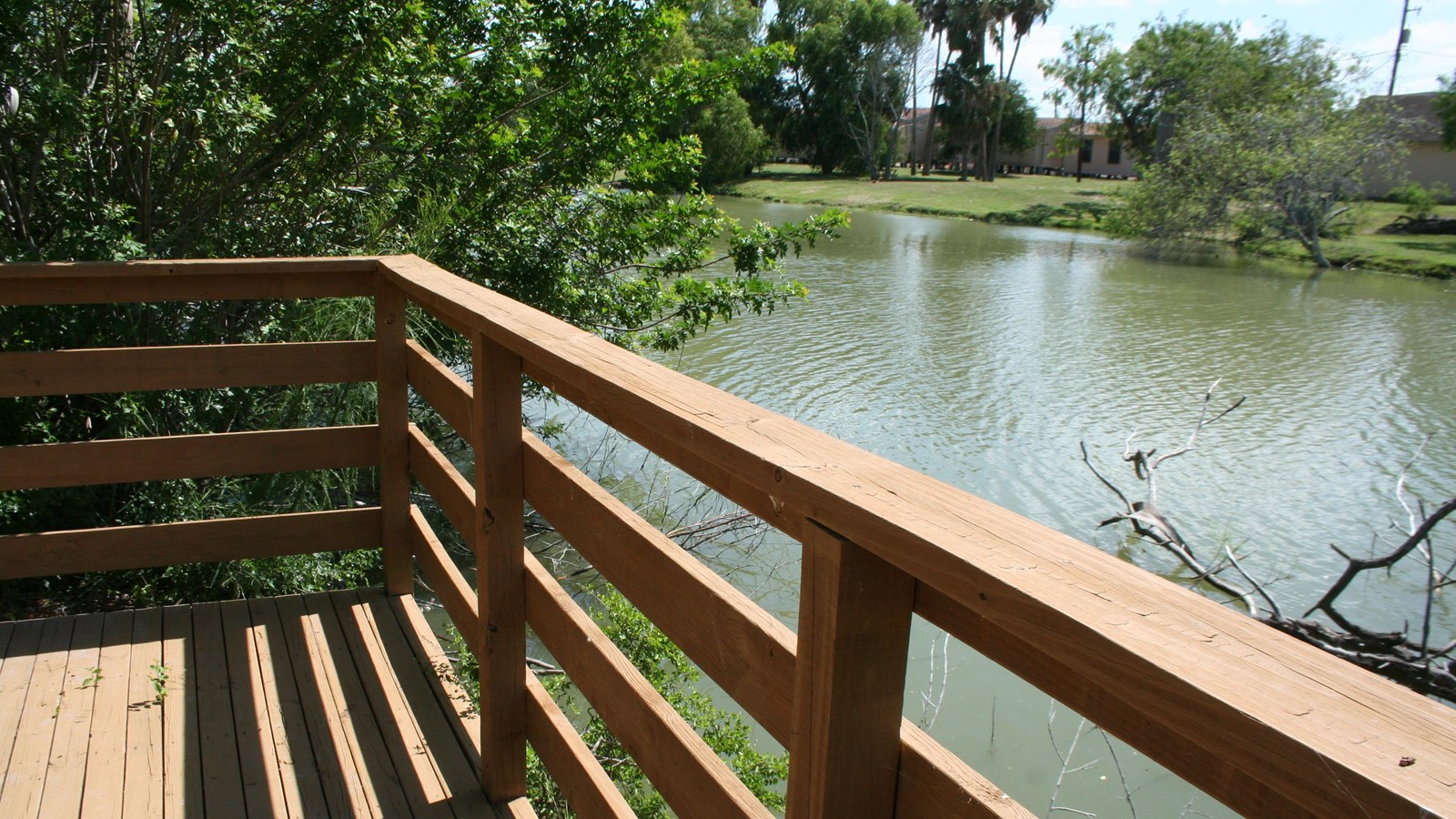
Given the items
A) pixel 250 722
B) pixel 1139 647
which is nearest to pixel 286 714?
pixel 250 722

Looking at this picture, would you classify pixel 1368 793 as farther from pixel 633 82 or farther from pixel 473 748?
pixel 633 82

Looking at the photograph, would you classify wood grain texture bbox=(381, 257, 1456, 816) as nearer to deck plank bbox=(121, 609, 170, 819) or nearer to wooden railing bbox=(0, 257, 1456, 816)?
wooden railing bbox=(0, 257, 1456, 816)

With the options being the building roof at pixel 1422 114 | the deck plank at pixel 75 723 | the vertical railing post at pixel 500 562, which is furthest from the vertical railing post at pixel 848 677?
the building roof at pixel 1422 114

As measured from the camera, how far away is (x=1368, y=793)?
589mm

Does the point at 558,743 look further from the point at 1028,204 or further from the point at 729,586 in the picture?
the point at 1028,204

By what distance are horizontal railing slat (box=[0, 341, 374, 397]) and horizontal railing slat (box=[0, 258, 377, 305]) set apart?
0.15 m

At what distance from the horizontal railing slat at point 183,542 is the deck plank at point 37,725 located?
194 mm

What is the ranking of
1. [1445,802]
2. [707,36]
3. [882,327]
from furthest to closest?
[707,36]
[882,327]
[1445,802]

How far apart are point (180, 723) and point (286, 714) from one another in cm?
24

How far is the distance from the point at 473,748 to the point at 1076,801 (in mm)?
3580

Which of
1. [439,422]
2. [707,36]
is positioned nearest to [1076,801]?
[439,422]

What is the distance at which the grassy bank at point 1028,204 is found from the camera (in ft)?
84.6

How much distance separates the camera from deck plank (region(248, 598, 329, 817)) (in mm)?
2326

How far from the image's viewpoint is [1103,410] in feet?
38.0
